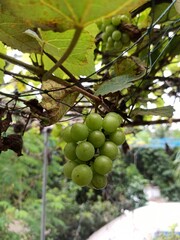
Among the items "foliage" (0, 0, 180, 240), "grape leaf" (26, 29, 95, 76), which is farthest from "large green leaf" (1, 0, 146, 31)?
"grape leaf" (26, 29, 95, 76)

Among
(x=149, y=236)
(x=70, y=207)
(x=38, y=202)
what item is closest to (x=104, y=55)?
(x=149, y=236)

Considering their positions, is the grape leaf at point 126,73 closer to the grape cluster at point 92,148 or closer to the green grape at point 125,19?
the grape cluster at point 92,148

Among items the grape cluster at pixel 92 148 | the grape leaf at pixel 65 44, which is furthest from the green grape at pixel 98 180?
the grape leaf at pixel 65 44

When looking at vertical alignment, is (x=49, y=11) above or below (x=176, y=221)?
below

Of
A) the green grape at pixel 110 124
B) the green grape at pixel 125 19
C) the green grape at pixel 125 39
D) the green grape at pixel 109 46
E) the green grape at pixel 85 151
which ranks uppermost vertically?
the green grape at pixel 125 19

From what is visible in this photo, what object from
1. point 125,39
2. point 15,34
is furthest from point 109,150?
point 125,39

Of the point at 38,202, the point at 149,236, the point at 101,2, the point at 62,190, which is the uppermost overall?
the point at 62,190

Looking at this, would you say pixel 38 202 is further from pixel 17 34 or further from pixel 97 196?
pixel 17 34
